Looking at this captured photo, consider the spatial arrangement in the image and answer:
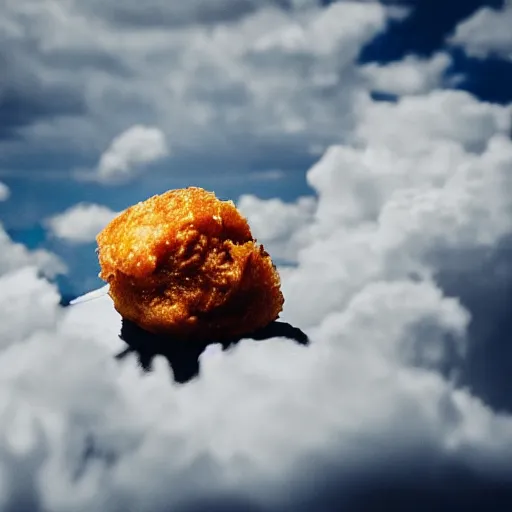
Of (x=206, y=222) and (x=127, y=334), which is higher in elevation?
(x=206, y=222)

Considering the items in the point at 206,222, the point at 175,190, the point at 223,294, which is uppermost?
the point at 175,190

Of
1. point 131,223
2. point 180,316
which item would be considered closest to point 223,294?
point 180,316

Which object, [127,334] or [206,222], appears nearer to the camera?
[206,222]

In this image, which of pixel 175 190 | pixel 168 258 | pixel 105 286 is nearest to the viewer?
pixel 168 258

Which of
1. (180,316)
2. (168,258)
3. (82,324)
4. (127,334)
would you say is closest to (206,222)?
(168,258)

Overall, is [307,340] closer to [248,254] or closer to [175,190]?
[248,254]

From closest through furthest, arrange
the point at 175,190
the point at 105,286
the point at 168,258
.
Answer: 1. the point at 168,258
2. the point at 175,190
3. the point at 105,286
